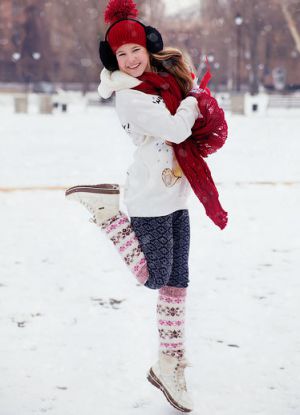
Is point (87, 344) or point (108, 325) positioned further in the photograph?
point (108, 325)

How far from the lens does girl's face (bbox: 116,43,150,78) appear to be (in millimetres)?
2699

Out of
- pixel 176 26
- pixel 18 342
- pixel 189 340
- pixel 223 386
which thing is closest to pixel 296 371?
pixel 223 386

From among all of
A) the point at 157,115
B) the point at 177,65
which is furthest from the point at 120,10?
the point at 157,115

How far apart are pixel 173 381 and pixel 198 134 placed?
3.69 feet

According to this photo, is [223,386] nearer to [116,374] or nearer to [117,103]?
[116,374]

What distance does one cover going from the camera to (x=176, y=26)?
74750 mm

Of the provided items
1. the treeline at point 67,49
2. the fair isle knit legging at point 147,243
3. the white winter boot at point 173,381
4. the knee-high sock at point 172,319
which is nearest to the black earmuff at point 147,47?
the fair isle knit legging at point 147,243

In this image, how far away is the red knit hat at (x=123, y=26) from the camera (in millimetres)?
2713

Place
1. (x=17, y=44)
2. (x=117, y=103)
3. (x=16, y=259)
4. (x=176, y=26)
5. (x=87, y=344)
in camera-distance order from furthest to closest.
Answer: (x=176, y=26), (x=17, y=44), (x=16, y=259), (x=87, y=344), (x=117, y=103)

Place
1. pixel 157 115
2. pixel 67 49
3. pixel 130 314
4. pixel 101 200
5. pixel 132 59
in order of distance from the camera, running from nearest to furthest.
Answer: pixel 157 115 → pixel 132 59 → pixel 101 200 → pixel 130 314 → pixel 67 49

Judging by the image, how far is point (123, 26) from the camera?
272 centimetres

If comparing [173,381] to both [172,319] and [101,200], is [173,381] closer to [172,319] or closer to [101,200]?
[172,319]

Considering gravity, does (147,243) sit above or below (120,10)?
below

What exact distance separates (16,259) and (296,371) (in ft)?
9.54
